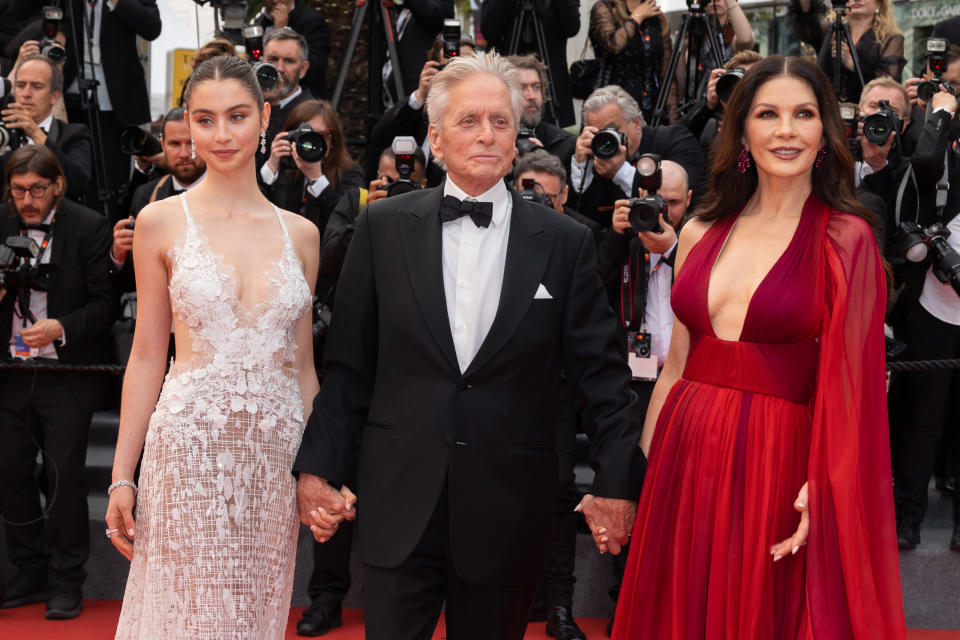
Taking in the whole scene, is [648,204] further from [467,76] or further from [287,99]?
[287,99]

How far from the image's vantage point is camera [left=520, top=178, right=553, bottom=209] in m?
4.69

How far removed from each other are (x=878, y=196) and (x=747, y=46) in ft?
6.34

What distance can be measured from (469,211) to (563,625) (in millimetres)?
2412

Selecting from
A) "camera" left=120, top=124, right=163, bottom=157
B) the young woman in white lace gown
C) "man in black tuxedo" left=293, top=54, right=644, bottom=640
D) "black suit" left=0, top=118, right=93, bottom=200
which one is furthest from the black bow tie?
"black suit" left=0, top=118, right=93, bottom=200

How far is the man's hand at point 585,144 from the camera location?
5445 mm

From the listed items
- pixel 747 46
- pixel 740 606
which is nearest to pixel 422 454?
pixel 740 606

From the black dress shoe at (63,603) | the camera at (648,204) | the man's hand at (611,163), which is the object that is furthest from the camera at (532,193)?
the black dress shoe at (63,603)

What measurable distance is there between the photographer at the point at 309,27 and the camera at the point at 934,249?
3.46 m

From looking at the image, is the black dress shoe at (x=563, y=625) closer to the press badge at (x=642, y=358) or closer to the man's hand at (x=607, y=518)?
the press badge at (x=642, y=358)

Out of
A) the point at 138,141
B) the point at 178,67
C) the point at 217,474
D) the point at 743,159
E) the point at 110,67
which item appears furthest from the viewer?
the point at 178,67

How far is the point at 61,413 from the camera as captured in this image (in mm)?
5328

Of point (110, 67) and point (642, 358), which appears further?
point (110, 67)

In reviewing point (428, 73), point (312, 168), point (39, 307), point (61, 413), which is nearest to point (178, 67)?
point (428, 73)

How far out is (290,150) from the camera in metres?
5.29
